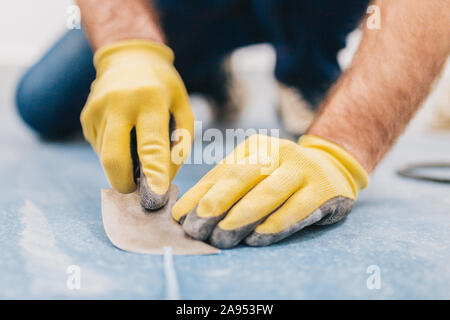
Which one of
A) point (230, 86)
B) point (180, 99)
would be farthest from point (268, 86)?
point (180, 99)

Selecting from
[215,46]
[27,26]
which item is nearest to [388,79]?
[215,46]

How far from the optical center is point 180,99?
2.21ft

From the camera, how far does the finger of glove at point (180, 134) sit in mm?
626

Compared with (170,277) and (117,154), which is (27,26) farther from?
(170,277)

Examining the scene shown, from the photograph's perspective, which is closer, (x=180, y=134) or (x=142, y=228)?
(x=142, y=228)

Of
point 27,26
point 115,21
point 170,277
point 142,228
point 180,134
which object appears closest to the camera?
point 170,277

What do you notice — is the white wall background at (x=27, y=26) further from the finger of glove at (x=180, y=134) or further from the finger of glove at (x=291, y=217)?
the finger of glove at (x=291, y=217)

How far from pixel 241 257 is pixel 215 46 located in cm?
94

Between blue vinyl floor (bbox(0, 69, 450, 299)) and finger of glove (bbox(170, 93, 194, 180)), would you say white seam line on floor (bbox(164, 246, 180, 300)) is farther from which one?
finger of glove (bbox(170, 93, 194, 180))

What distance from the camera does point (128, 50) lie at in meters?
0.71

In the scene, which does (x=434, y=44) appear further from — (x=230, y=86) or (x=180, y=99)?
(x=230, y=86)

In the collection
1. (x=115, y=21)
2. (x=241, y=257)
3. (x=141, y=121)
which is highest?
(x=115, y=21)

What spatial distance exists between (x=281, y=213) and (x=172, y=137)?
0.23 meters

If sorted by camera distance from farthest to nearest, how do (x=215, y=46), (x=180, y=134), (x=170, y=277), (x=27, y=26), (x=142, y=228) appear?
(x=27, y=26) < (x=215, y=46) < (x=180, y=134) < (x=142, y=228) < (x=170, y=277)
